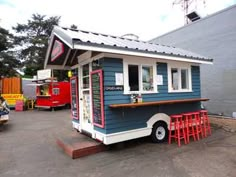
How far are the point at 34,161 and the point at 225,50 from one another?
27.7 ft

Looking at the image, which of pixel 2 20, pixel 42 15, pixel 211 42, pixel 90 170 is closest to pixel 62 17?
pixel 42 15

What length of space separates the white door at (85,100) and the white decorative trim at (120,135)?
72 centimetres

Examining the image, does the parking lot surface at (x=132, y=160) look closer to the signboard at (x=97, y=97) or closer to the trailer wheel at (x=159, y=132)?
the trailer wheel at (x=159, y=132)

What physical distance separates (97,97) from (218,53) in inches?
259

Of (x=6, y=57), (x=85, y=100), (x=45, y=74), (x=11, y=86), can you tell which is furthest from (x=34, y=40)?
(x=85, y=100)

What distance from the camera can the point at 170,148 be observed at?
5141mm

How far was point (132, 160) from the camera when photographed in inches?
173

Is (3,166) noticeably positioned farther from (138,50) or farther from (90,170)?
(138,50)

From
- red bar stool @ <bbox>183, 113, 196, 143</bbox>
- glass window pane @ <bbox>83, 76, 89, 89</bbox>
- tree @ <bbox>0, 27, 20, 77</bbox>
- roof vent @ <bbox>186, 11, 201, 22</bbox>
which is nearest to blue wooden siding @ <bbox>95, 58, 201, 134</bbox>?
red bar stool @ <bbox>183, 113, 196, 143</bbox>

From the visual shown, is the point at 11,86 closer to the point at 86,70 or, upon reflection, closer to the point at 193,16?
the point at 86,70

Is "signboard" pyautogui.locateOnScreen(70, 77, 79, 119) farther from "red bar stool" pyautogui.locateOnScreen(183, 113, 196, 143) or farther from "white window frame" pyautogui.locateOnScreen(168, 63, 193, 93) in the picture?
"red bar stool" pyautogui.locateOnScreen(183, 113, 196, 143)

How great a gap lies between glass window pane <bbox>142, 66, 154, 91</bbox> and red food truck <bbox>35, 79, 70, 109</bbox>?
10.4 meters

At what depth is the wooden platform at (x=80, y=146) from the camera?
4.67 m

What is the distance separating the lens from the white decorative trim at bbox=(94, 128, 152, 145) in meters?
4.85
